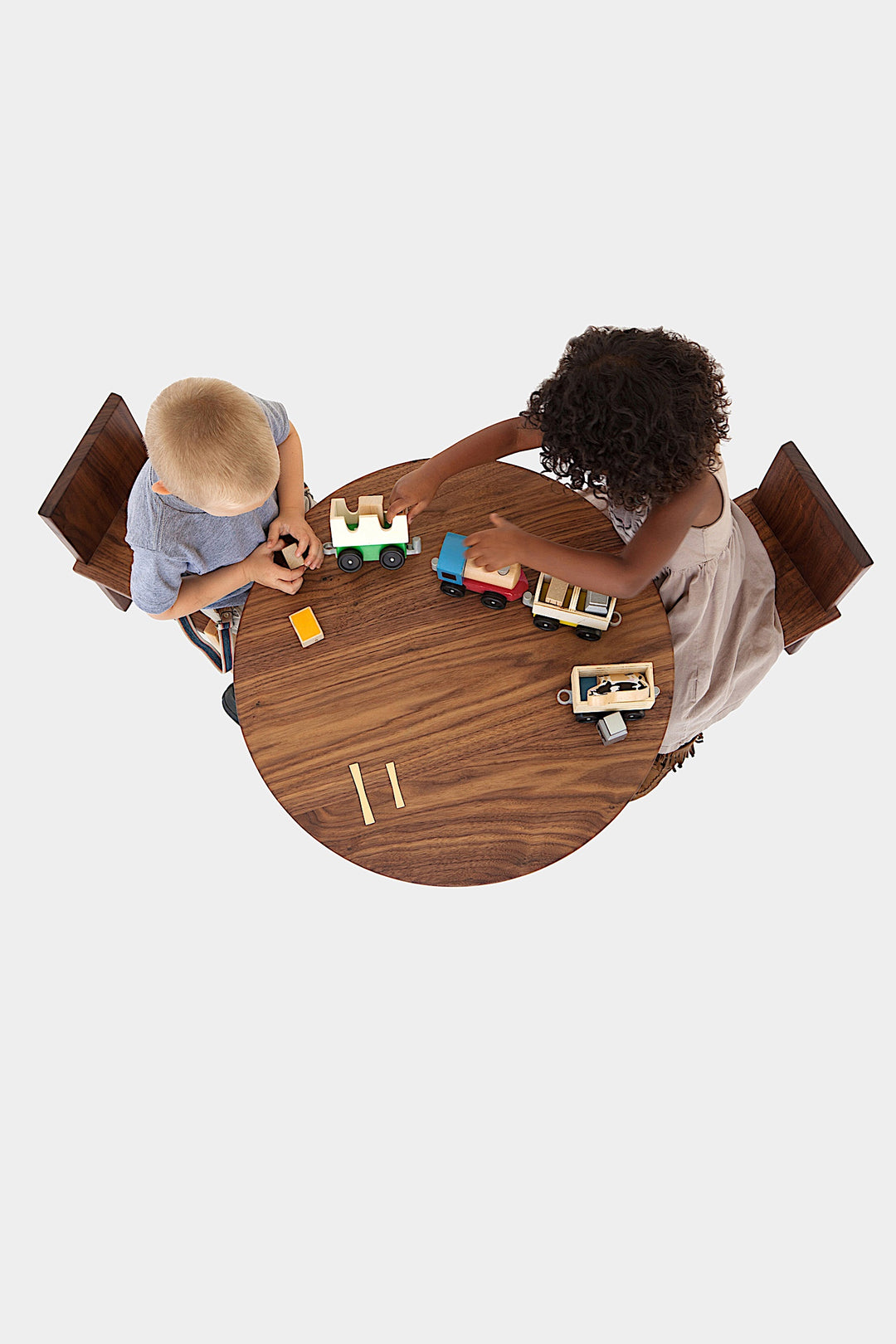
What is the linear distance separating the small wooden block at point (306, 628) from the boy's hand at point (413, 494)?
1.01ft

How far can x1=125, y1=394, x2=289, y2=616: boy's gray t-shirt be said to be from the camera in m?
1.72

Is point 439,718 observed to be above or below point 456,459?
below

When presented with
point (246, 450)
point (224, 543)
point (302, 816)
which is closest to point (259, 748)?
point (302, 816)

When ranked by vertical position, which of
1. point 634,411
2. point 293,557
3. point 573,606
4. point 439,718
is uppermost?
point 293,557

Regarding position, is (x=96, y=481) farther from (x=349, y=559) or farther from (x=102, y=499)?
(x=349, y=559)

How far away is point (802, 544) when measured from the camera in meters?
2.10

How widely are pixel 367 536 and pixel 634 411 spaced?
0.65 metres

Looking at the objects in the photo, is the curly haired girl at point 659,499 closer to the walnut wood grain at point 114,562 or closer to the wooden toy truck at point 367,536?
the wooden toy truck at point 367,536

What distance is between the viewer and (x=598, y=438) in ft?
5.22

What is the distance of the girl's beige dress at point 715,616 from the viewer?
75.8 inches

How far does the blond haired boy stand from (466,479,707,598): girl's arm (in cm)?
45

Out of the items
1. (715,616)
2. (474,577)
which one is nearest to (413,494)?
(474,577)

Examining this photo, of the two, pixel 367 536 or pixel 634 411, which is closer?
pixel 634 411

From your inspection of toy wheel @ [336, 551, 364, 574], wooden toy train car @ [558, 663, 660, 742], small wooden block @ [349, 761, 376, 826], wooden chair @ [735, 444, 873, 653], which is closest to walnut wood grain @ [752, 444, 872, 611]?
wooden chair @ [735, 444, 873, 653]
